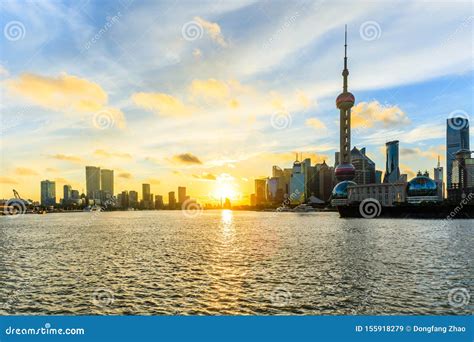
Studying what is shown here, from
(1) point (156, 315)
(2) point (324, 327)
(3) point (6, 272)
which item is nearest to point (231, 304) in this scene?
(1) point (156, 315)

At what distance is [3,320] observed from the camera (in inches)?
1137

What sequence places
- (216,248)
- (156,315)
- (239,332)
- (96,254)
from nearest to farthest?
(239,332) → (156,315) → (96,254) → (216,248)

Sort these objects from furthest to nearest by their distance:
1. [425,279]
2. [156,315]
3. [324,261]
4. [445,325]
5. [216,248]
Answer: [216,248] < [324,261] < [425,279] < [156,315] < [445,325]

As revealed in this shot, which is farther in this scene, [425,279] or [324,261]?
[324,261]

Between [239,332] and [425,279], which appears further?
[425,279]

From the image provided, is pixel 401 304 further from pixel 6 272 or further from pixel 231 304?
pixel 6 272

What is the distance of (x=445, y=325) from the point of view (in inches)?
1081

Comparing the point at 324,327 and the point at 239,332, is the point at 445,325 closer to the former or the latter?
the point at 324,327

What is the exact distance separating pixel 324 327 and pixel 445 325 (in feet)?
34.1

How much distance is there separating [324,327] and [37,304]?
1105 inches

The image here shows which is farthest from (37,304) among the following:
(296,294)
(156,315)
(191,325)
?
(296,294)

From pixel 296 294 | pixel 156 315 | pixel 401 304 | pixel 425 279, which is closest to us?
pixel 156 315

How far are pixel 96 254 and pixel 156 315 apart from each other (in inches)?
1657

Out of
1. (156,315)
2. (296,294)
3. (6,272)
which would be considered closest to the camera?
(156,315)
